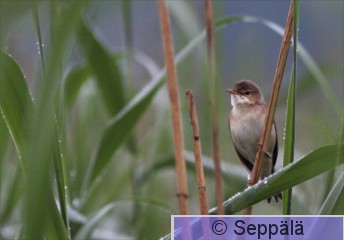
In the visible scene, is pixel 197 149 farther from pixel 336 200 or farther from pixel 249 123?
pixel 249 123

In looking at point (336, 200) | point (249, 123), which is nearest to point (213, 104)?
point (336, 200)

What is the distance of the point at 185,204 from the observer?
58 cm

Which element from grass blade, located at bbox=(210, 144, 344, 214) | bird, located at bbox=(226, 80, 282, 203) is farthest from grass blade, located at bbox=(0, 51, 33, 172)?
bird, located at bbox=(226, 80, 282, 203)

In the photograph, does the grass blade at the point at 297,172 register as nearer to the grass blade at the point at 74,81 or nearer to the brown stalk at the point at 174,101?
the brown stalk at the point at 174,101

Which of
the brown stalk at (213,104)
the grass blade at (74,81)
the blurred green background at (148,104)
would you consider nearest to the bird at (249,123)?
the blurred green background at (148,104)

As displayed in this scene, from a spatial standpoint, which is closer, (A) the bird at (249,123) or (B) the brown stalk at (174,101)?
(B) the brown stalk at (174,101)

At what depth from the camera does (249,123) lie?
962mm

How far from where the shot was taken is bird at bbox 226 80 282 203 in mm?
932

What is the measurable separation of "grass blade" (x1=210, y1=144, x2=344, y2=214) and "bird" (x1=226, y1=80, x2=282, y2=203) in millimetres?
279

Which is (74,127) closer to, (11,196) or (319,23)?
(11,196)

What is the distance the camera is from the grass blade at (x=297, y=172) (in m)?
0.62

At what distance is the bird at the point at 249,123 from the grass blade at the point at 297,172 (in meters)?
0.28

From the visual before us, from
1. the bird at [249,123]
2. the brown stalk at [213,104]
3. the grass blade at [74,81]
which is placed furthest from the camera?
the grass blade at [74,81]

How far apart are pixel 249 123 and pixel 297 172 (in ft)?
1.11
